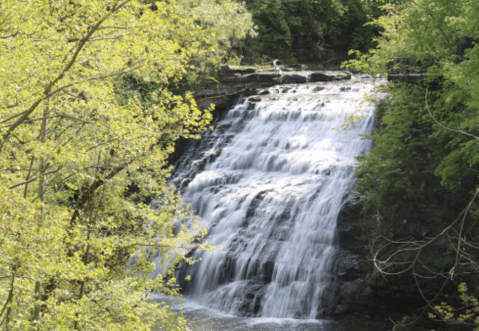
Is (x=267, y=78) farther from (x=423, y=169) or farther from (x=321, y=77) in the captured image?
(x=423, y=169)

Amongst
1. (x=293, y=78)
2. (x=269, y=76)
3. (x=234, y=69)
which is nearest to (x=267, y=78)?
(x=269, y=76)

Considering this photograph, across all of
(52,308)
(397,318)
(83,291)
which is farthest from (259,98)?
(52,308)

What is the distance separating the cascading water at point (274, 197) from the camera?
1550cm

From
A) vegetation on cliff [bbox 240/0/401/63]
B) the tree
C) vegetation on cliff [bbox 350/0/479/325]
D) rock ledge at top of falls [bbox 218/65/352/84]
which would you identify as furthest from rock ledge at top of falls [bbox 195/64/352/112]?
the tree

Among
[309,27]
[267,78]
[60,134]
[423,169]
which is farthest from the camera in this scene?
[309,27]

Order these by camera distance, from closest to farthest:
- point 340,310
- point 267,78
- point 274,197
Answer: point 340,310 < point 274,197 < point 267,78

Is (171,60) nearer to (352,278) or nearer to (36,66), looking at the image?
(36,66)

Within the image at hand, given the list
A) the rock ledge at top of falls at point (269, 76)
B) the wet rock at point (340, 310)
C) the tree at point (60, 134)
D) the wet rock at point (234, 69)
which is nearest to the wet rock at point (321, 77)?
the rock ledge at top of falls at point (269, 76)

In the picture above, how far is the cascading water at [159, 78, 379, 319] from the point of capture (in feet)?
50.9

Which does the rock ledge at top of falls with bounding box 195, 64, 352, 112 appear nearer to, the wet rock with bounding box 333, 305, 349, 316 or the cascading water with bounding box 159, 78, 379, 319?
the cascading water with bounding box 159, 78, 379, 319

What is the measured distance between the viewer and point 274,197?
1870cm

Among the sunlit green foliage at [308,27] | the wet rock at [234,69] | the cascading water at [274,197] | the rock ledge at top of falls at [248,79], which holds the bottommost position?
the cascading water at [274,197]

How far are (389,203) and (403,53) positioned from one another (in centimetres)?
495

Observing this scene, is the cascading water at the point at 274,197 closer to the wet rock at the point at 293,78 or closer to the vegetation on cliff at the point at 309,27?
the wet rock at the point at 293,78
